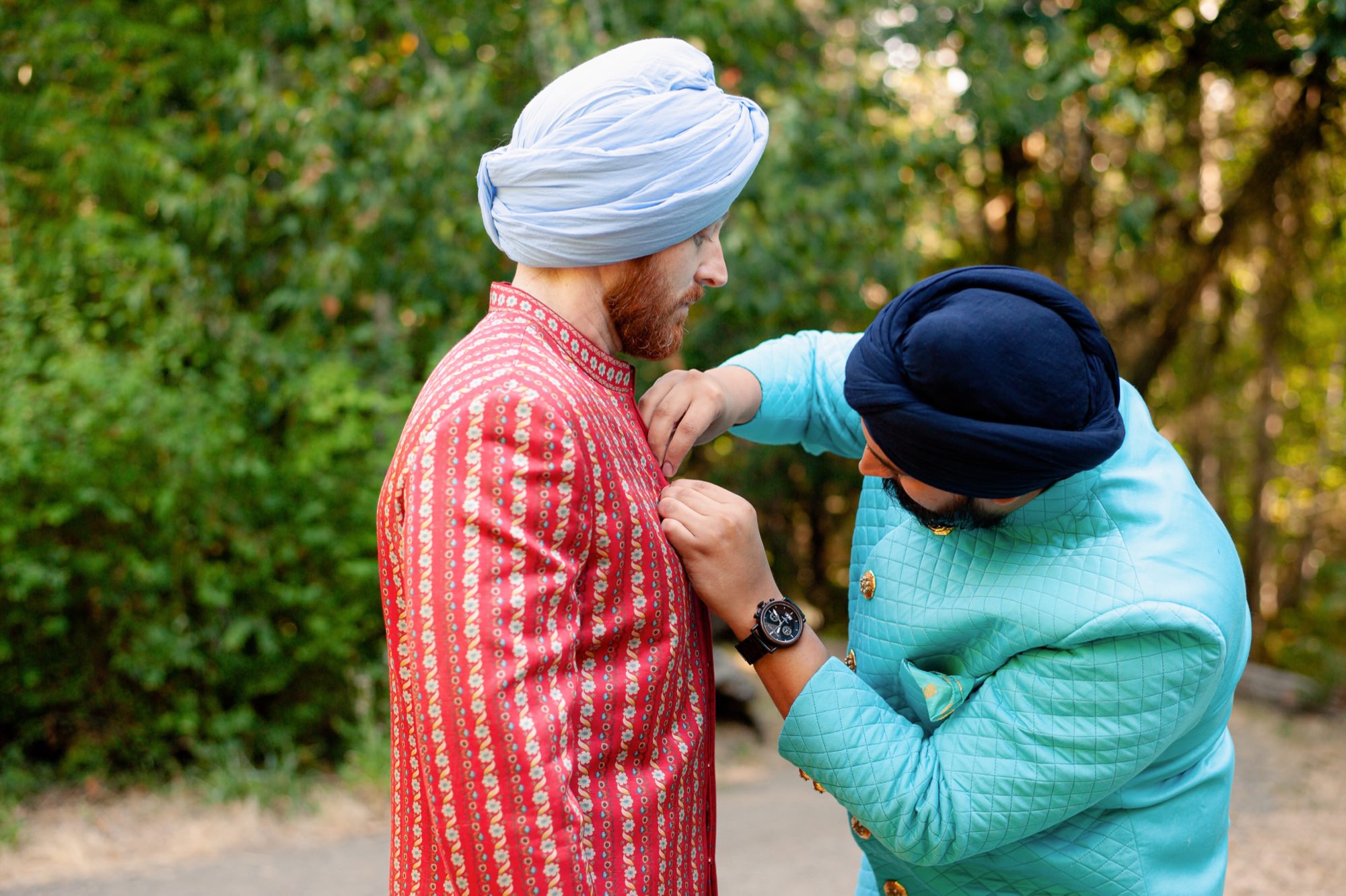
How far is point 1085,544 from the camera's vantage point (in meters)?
1.35

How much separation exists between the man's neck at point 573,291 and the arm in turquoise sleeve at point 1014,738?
561mm

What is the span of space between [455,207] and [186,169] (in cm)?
165

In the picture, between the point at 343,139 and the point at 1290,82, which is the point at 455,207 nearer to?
the point at 343,139

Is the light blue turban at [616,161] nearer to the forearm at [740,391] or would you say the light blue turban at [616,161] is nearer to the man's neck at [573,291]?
the man's neck at [573,291]

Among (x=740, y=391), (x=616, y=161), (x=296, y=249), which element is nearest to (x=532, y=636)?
(x=616, y=161)

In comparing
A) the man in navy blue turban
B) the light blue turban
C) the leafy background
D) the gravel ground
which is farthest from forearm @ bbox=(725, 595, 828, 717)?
the leafy background

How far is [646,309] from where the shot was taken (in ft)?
4.69

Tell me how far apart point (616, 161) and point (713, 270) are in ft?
0.81

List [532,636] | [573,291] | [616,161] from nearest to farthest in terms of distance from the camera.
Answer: [532,636] < [616,161] < [573,291]

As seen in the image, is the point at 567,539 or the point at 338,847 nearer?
the point at 567,539

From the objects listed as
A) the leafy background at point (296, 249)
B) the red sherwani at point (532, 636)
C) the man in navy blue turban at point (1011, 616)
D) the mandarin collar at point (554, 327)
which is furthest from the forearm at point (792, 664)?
the leafy background at point (296, 249)

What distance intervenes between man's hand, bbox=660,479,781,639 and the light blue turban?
1.07 ft

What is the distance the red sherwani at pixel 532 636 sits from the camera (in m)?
1.10

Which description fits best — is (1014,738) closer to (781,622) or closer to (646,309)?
(781,622)
